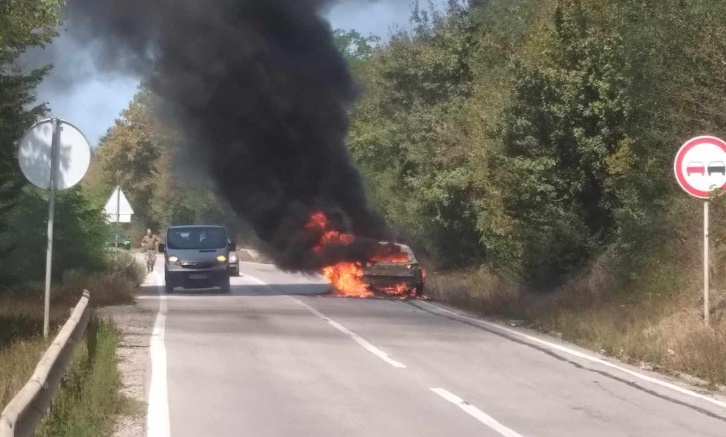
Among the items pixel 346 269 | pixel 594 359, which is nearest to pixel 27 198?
pixel 346 269

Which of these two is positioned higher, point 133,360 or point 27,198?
point 27,198

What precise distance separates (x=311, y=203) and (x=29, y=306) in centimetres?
1197

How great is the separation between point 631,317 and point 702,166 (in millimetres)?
3728

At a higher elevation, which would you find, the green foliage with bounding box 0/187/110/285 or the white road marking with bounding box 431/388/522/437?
the green foliage with bounding box 0/187/110/285

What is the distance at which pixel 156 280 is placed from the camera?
3984 cm

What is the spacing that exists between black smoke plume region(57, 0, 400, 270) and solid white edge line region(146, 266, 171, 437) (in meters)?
13.0

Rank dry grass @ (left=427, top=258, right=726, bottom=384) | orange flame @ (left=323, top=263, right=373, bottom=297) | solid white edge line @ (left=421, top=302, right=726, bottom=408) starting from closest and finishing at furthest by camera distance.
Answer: solid white edge line @ (left=421, top=302, right=726, bottom=408) → dry grass @ (left=427, top=258, right=726, bottom=384) → orange flame @ (left=323, top=263, right=373, bottom=297)

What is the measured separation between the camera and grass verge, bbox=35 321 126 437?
840 centimetres

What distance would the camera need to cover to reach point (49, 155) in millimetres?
14000

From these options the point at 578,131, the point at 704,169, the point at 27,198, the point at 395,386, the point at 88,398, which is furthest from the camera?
the point at 27,198

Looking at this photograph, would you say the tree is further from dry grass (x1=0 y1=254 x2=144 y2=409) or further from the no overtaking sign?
the no overtaking sign

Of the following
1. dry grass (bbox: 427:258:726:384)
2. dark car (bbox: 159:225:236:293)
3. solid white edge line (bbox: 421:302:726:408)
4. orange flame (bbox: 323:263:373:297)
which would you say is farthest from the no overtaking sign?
dark car (bbox: 159:225:236:293)

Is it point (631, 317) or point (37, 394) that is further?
point (631, 317)

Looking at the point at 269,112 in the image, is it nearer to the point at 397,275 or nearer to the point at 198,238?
the point at 198,238
